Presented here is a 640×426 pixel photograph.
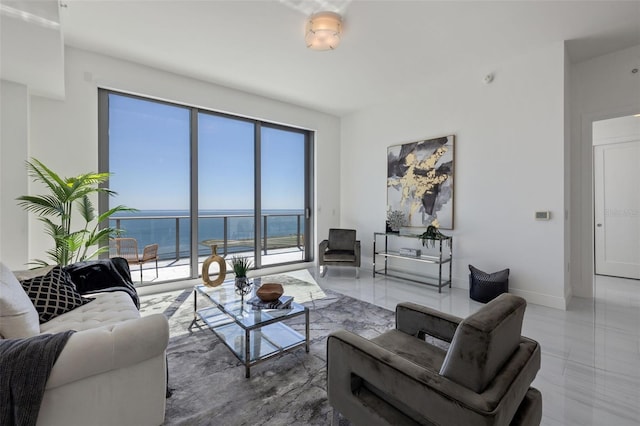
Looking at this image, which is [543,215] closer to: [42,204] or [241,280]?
[241,280]

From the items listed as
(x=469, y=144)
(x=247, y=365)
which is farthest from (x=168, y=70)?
(x=469, y=144)

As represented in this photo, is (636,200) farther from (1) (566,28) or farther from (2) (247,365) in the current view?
(2) (247,365)

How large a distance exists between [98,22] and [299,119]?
3039mm

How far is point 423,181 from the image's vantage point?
14.8ft

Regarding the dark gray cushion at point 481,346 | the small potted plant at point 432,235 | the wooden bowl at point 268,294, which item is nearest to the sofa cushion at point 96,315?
the wooden bowl at point 268,294

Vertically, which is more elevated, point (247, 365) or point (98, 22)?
point (98, 22)

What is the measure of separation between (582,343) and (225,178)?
4.82 meters

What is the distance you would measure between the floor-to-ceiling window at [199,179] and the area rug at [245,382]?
183 centimetres

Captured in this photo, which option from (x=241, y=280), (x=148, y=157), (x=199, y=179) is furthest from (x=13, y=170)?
(x=241, y=280)

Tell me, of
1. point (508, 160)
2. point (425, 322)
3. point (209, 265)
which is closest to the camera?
point (425, 322)

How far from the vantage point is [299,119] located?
527cm

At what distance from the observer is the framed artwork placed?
426cm

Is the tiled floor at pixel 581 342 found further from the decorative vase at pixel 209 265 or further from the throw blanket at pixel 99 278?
the decorative vase at pixel 209 265

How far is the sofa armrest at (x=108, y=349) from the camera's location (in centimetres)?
122
